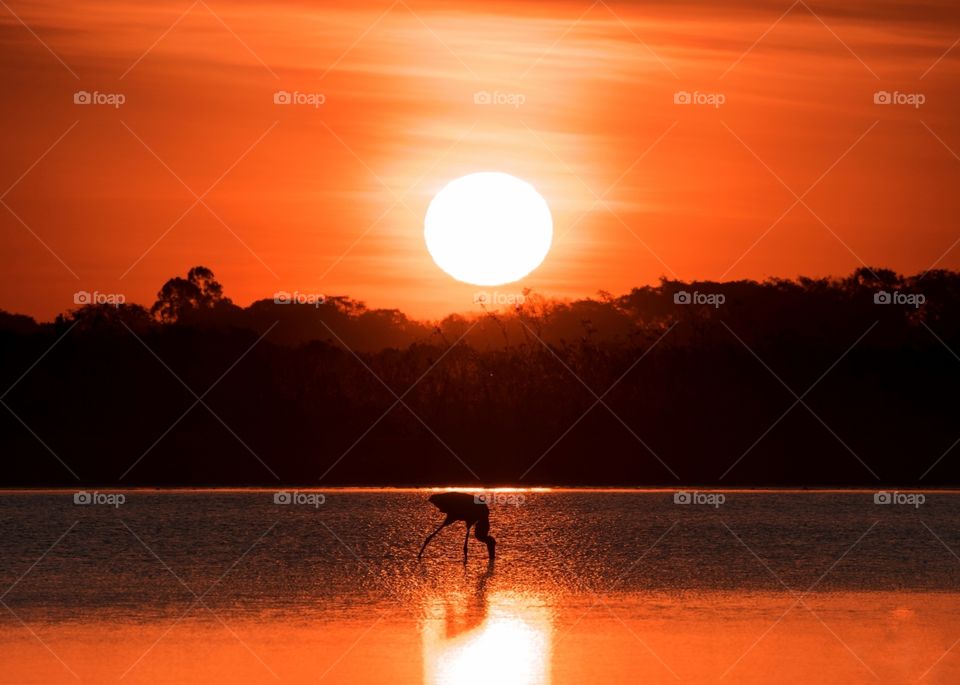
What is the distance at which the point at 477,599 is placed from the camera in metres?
17.8

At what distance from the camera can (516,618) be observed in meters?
16.2

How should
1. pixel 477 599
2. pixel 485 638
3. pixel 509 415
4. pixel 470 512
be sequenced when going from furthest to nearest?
pixel 509 415 < pixel 470 512 < pixel 477 599 < pixel 485 638

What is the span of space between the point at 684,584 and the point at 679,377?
3697 centimetres

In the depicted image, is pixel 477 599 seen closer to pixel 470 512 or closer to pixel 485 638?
pixel 485 638

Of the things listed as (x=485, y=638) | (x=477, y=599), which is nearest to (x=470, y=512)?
(x=477, y=599)

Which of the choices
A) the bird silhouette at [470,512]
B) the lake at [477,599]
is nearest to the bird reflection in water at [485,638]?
the lake at [477,599]

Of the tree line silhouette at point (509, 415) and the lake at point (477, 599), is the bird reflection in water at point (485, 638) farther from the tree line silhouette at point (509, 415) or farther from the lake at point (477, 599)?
the tree line silhouette at point (509, 415)

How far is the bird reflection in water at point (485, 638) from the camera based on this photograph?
1305 centimetres

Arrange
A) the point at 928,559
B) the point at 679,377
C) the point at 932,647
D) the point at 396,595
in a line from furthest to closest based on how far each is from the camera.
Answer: the point at 679,377, the point at 928,559, the point at 396,595, the point at 932,647

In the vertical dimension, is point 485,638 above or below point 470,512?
below

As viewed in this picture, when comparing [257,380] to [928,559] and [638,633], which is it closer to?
[928,559]

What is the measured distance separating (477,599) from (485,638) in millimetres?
2956

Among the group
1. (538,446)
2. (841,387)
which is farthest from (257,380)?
(841,387)

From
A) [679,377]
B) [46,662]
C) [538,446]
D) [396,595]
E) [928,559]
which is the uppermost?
[679,377]
